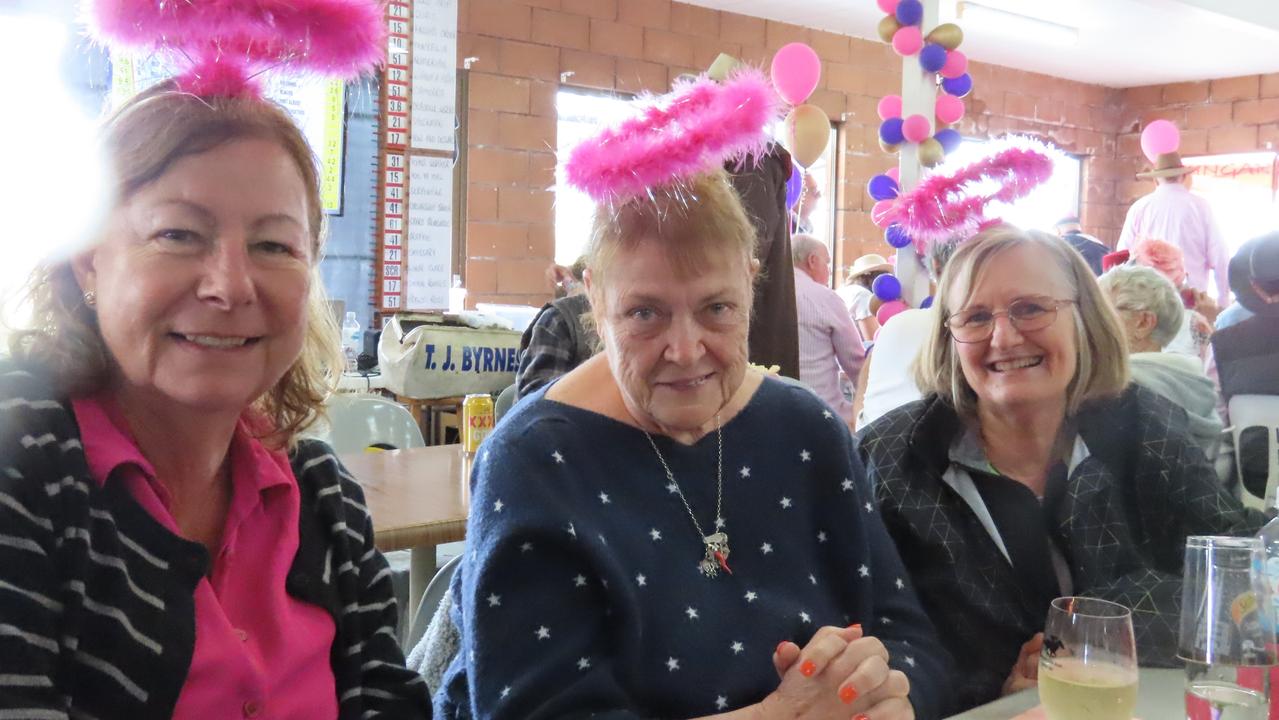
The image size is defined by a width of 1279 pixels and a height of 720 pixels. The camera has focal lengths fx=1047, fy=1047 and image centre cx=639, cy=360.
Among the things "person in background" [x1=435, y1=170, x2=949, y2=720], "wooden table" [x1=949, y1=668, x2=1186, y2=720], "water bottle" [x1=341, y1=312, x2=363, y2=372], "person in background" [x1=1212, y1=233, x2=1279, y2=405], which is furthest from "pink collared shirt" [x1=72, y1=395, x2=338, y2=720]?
"water bottle" [x1=341, y1=312, x2=363, y2=372]

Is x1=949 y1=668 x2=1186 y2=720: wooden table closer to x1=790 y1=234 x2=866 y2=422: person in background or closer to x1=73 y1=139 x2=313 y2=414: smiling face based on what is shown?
x1=73 y1=139 x2=313 y2=414: smiling face

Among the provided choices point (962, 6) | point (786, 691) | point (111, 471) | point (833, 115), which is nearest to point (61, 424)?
point (111, 471)

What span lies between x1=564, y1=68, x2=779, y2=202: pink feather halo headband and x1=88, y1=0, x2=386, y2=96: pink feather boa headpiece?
1.03 feet

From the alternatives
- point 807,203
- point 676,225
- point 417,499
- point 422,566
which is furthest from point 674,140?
point 807,203

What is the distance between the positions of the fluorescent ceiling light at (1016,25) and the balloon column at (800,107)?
1964 millimetres

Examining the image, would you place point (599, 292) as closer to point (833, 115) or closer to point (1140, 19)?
point (833, 115)

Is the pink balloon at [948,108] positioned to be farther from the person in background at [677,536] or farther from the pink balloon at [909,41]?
the person in background at [677,536]

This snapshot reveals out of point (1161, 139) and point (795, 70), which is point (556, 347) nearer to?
point (795, 70)

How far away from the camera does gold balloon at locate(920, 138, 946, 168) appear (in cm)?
363

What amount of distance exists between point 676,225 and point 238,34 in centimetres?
54

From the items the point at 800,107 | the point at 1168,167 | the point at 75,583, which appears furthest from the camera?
the point at 1168,167

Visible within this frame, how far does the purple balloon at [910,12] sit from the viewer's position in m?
3.67

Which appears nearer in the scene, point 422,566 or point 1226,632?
point 1226,632

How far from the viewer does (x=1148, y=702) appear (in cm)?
128
